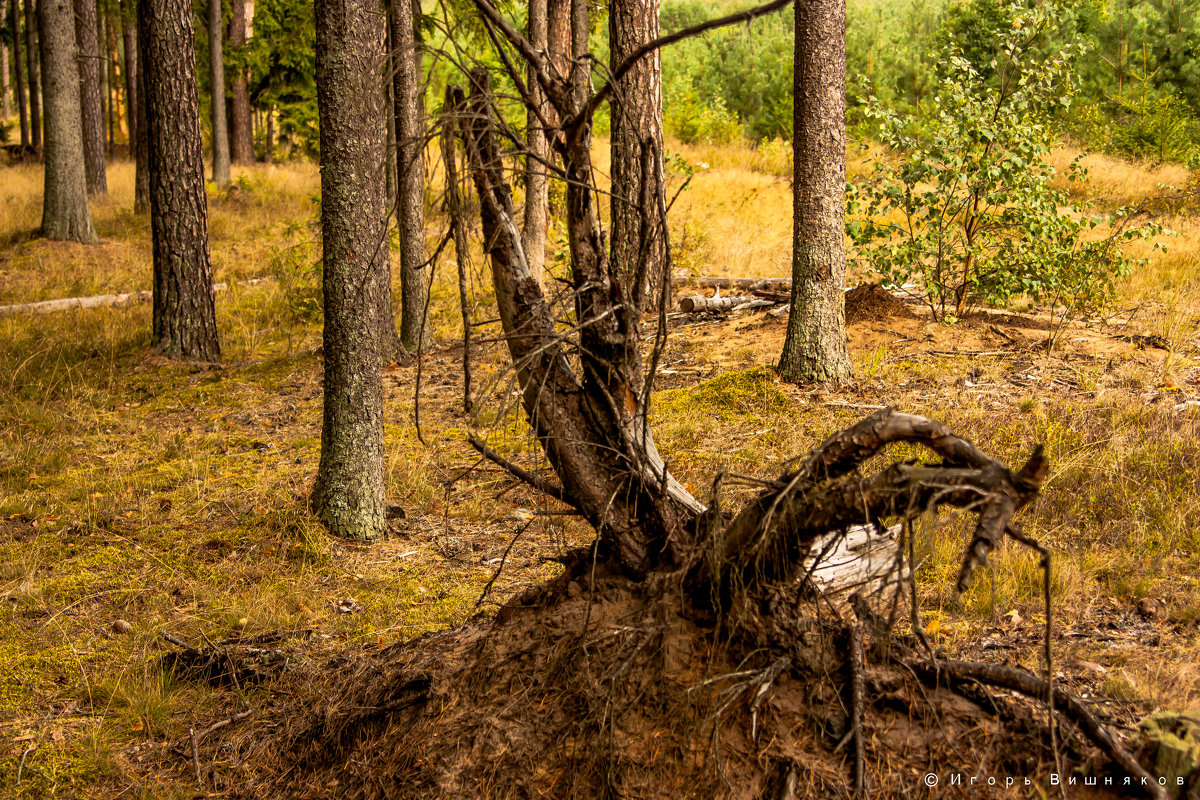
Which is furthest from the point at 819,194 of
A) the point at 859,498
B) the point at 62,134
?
the point at 62,134

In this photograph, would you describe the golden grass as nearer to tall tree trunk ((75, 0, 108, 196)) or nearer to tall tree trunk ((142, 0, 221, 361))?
tall tree trunk ((142, 0, 221, 361))

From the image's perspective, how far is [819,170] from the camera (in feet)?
22.7

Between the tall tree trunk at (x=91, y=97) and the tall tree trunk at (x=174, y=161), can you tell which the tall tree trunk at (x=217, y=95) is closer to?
the tall tree trunk at (x=91, y=97)

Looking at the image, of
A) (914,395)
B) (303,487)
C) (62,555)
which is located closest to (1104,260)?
(914,395)

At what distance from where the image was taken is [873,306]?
875 centimetres

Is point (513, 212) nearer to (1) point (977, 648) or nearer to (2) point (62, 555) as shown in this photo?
(1) point (977, 648)

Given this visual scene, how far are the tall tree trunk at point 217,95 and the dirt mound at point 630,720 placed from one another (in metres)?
17.5

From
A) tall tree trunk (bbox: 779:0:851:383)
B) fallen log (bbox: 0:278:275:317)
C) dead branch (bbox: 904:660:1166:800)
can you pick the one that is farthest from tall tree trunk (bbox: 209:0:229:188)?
dead branch (bbox: 904:660:1166:800)

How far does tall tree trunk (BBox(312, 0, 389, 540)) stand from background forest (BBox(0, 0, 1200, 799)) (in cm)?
3

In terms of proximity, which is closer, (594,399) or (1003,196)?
(594,399)

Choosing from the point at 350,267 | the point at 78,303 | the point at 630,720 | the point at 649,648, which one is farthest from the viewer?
the point at 78,303

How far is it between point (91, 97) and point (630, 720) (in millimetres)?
18475

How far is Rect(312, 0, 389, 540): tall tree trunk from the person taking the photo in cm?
510

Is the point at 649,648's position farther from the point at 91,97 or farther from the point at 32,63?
the point at 32,63
